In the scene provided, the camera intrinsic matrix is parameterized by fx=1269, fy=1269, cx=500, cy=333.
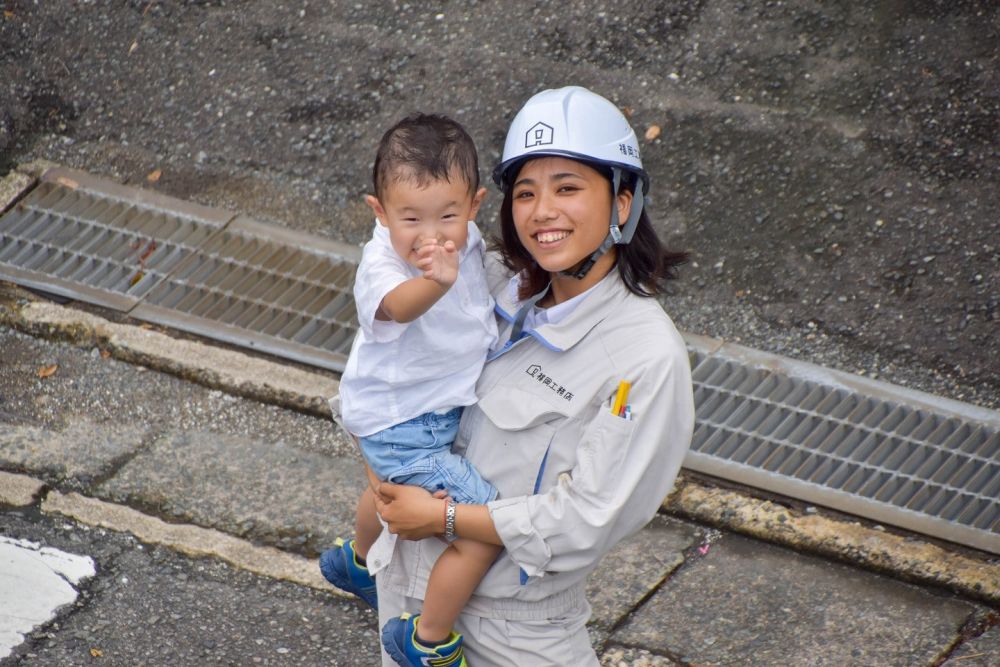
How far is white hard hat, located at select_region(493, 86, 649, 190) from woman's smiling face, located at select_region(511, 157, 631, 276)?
4 cm

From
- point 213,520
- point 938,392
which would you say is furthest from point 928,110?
point 213,520

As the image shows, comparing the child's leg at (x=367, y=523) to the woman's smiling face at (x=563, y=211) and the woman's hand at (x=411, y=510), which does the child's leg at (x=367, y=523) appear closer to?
the woman's hand at (x=411, y=510)

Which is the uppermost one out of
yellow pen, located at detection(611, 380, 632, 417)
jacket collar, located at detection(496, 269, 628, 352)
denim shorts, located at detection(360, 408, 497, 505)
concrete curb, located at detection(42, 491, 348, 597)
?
jacket collar, located at detection(496, 269, 628, 352)

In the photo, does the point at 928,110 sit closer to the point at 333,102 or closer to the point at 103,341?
the point at 333,102

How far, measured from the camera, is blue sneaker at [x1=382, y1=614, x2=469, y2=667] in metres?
2.75

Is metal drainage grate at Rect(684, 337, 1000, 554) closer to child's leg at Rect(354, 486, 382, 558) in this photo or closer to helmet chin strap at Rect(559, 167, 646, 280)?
child's leg at Rect(354, 486, 382, 558)

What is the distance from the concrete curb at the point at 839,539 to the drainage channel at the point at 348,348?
0.10 metres

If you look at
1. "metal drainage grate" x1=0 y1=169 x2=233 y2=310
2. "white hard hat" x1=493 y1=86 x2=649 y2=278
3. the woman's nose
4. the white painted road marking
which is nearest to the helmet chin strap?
"white hard hat" x1=493 y1=86 x2=649 y2=278

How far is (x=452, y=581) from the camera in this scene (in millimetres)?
2674

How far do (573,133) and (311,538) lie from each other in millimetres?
2249

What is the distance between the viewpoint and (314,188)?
605 cm

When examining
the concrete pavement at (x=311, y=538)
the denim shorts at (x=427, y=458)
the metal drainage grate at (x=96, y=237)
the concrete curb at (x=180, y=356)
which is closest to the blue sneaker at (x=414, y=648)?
the denim shorts at (x=427, y=458)

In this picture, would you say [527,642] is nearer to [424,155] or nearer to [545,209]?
[545,209]

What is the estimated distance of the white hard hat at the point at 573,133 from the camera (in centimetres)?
261
